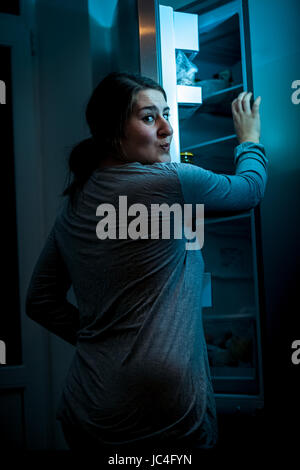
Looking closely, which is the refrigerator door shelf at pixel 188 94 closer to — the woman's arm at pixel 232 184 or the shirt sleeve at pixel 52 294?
the woman's arm at pixel 232 184

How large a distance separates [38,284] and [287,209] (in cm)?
75

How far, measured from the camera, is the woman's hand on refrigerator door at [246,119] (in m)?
1.24


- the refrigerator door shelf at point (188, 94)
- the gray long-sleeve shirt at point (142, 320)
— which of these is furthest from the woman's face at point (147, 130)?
the refrigerator door shelf at point (188, 94)

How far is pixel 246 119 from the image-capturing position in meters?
1.31

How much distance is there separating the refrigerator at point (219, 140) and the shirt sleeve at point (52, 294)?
1.29 ft

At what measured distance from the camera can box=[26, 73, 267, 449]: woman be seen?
0.89 m

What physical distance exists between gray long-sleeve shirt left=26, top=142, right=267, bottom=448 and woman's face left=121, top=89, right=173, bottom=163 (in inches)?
4.0

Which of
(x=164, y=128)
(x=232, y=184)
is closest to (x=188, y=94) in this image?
(x=164, y=128)

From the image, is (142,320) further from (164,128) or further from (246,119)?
(246,119)

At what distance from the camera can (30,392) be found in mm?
2014

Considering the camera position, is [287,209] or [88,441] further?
[287,209]

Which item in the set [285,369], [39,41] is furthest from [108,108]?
[39,41]

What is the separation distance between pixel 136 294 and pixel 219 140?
94 cm

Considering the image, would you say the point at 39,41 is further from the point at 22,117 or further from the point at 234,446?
the point at 234,446
